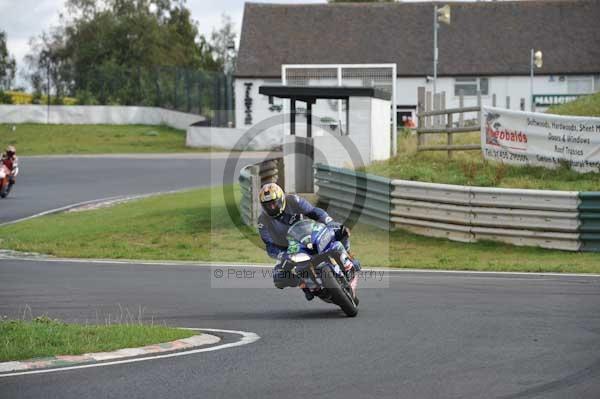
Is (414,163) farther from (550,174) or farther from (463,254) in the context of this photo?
(463,254)

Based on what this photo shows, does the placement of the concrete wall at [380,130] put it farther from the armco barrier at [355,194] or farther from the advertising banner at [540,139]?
the advertising banner at [540,139]

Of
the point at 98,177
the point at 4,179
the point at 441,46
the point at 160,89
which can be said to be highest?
the point at 441,46

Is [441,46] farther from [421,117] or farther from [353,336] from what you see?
[353,336]

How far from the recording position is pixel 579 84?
59.8 meters

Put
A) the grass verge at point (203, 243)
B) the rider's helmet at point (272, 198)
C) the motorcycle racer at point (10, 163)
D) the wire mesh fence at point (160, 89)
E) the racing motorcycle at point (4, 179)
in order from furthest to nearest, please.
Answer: the wire mesh fence at point (160, 89)
the motorcycle racer at point (10, 163)
the racing motorcycle at point (4, 179)
the grass verge at point (203, 243)
the rider's helmet at point (272, 198)

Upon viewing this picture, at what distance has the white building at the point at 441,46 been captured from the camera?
197 feet

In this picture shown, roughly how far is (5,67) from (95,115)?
1705 centimetres

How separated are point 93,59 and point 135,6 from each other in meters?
8.43

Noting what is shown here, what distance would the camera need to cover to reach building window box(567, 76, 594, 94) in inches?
2346

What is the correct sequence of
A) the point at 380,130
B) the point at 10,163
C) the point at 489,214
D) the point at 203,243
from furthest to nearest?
the point at 10,163, the point at 380,130, the point at 203,243, the point at 489,214

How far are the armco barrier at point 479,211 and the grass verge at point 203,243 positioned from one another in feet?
0.71

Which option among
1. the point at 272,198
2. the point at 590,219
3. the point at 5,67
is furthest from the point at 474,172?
the point at 5,67

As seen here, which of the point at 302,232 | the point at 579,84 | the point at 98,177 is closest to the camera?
the point at 302,232

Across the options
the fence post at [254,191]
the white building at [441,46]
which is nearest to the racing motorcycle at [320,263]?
the fence post at [254,191]
